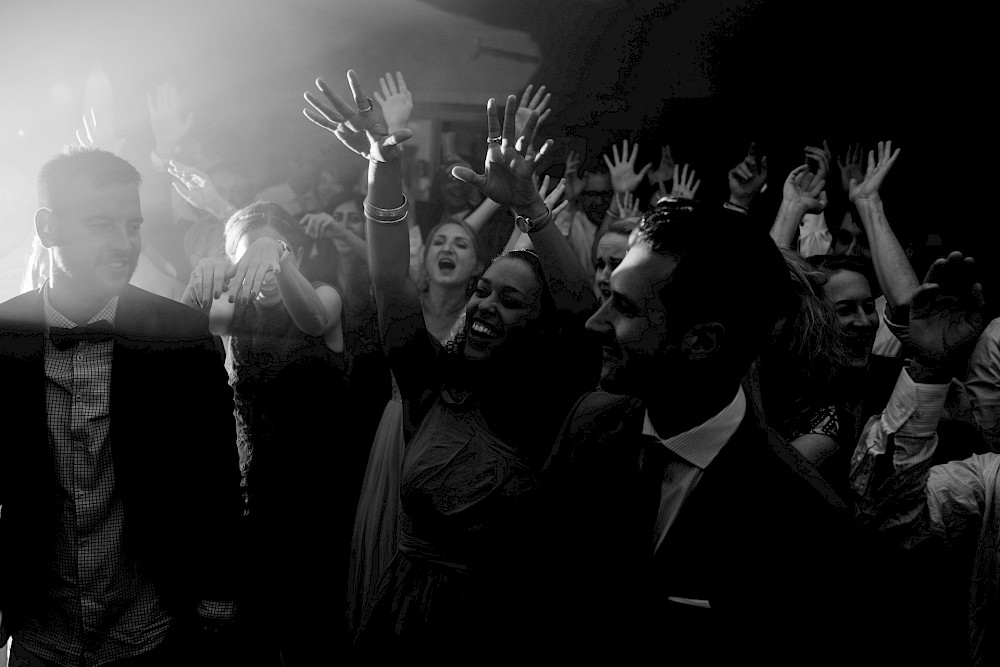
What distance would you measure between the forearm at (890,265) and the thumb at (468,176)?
4.41 ft

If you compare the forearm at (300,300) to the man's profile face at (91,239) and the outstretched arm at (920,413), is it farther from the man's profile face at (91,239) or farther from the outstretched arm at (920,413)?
the outstretched arm at (920,413)

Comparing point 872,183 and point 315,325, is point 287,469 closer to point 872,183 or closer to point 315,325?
point 315,325

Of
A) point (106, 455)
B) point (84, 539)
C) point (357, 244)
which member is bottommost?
point (84, 539)

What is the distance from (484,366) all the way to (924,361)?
0.97 meters

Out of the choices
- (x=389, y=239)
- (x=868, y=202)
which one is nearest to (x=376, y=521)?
(x=389, y=239)

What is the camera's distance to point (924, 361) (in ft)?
5.62

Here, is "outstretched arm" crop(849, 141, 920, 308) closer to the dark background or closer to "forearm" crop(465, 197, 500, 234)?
the dark background

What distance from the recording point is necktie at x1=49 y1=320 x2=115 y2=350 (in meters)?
1.79

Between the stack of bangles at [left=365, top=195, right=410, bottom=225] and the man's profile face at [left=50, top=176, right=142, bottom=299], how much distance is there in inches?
22.8

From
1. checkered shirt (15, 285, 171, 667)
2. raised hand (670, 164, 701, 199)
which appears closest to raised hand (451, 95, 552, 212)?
checkered shirt (15, 285, 171, 667)

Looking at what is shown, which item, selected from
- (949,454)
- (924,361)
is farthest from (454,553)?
(949,454)

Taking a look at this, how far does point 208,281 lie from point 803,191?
2267mm

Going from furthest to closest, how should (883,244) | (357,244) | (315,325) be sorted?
(357,244), (883,244), (315,325)

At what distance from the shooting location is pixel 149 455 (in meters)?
1.80
